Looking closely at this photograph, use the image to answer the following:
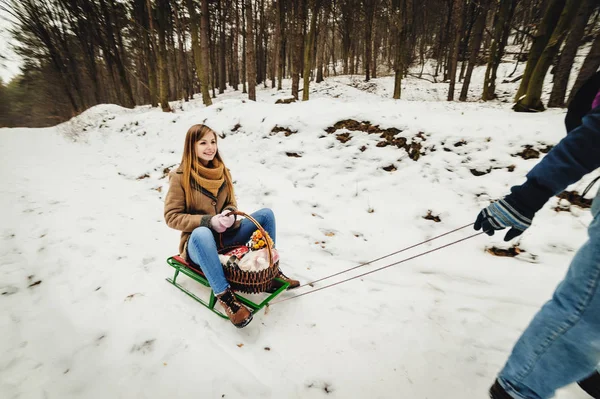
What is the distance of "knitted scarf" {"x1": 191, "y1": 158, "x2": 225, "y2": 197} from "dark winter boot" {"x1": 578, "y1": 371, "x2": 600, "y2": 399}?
2.97 meters

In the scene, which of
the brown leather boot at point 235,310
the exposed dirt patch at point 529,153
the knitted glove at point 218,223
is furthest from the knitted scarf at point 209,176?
the exposed dirt patch at point 529,153

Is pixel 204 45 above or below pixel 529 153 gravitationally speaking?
above

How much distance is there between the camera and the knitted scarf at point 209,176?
2292mm

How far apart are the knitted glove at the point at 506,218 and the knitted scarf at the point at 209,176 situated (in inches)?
86.9

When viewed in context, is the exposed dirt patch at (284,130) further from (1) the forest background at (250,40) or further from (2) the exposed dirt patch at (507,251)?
(1) the forest background at (250,40)

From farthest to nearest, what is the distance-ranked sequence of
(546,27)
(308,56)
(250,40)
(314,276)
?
(308,56) < (250,40) < (546,27) < (314,276)

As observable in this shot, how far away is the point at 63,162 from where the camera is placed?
801 cm

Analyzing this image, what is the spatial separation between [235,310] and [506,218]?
1.98 m

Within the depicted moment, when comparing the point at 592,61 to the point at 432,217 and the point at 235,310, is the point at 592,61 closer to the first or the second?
the point at 432,217

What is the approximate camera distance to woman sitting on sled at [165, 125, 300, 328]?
2.04 metres

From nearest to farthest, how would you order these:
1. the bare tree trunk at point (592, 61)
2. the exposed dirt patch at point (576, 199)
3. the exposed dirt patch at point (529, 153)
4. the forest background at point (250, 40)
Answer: the exposed dirt patch at point (576, 199)
the exposed dirt patch at point (529, 153)
the bare tree trunk at point (592, 61)
the forest background at point (250, 40)

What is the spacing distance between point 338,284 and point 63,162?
10.2 meters

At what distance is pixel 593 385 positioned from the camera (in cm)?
137

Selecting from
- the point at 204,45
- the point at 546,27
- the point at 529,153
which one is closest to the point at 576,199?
the point at 529,153
